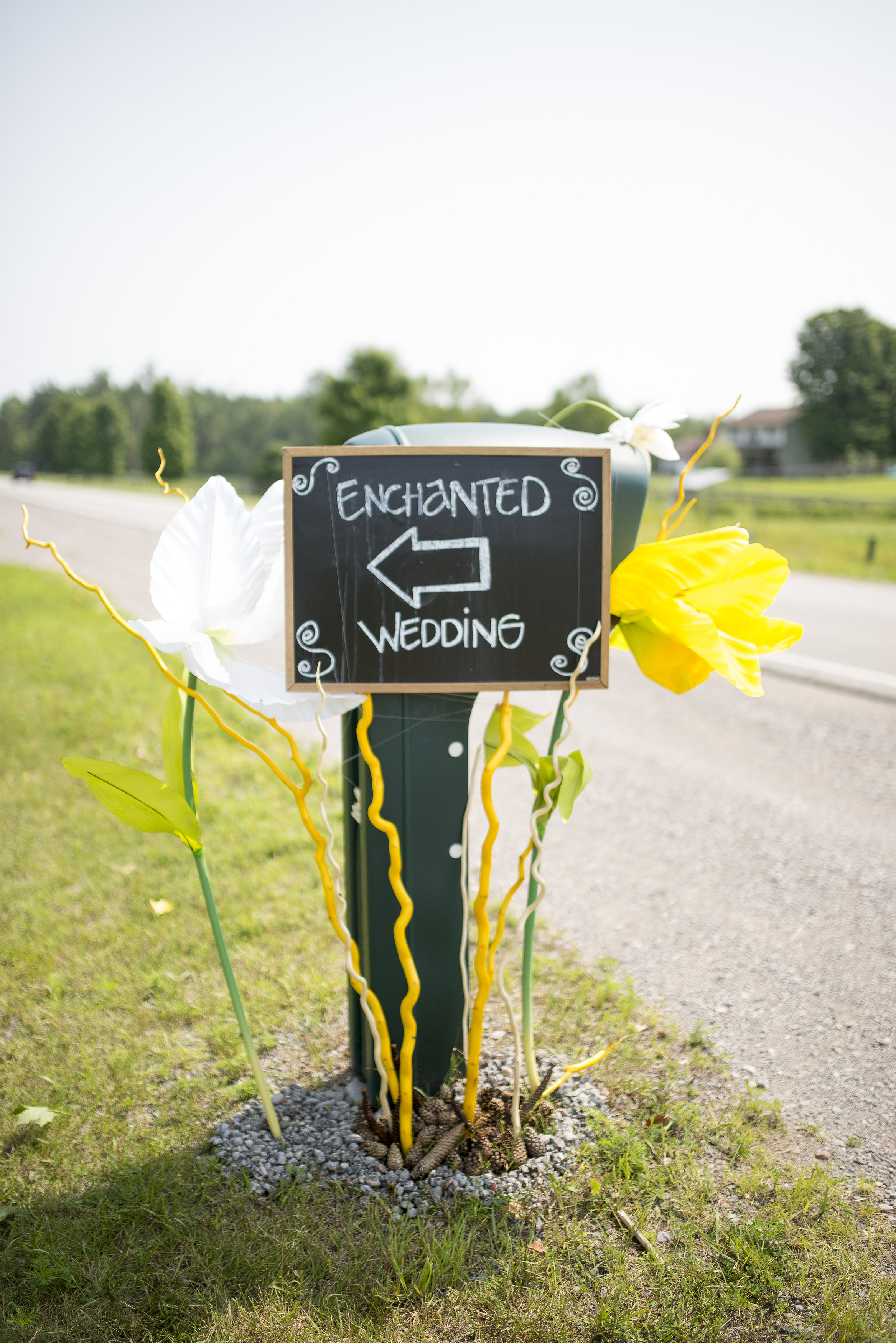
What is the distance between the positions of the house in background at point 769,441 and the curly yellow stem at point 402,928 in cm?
6664

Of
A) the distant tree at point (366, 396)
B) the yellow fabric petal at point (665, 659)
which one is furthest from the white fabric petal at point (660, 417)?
the distant tree at point (366, 396)

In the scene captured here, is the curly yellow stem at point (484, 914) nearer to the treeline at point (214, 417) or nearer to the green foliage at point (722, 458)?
the treeline at point (214, 417)

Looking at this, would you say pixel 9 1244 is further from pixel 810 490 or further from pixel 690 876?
pixel 810 490

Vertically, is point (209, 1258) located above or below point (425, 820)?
below

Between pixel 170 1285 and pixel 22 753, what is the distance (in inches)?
129

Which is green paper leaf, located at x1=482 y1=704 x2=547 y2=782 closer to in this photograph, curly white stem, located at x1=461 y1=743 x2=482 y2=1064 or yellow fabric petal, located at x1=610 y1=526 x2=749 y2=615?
curly white stem, located at x1=461 y1=743 x2=482 y2=1064

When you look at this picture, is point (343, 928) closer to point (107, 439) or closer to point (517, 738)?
point (517, 738)

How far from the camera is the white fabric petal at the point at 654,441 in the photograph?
165 cm

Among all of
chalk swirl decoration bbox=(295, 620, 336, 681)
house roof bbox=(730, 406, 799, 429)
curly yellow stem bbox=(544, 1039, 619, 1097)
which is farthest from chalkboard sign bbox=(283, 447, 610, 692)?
house roof bbox=(730, 406, 799, 429)

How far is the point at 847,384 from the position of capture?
202 feet

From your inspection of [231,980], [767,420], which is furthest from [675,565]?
[767,420]

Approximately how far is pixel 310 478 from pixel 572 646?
57 cm

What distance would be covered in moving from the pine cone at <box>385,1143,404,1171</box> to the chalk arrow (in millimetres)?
1130

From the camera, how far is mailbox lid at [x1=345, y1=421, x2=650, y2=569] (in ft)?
5.34
